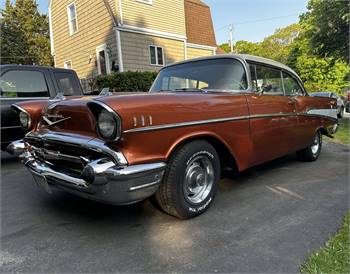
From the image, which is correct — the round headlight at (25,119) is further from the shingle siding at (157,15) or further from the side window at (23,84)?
the shingle siding at (157,15)

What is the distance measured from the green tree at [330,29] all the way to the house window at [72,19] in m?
11.6

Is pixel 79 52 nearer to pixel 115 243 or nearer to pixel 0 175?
pixel 0 175

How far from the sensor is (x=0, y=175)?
17.9 feet

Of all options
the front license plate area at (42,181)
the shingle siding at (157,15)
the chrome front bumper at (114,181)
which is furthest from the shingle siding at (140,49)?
the chrome front bumper at (114,181)

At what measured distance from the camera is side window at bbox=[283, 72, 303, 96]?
5078 millimetres

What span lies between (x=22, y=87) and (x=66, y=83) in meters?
0.85

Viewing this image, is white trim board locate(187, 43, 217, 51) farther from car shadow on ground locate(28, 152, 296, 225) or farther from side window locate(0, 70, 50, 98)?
car shadow on ground locate(28, 152, 296, 225)

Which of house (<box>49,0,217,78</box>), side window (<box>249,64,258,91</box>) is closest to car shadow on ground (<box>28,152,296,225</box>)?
side window (<box>249,64,258,91</box>)

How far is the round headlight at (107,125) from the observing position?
2.70 m

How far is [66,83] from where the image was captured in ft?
21.8

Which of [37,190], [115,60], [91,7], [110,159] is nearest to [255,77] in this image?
[110,159]

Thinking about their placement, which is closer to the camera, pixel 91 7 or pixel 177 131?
pixel 177 131

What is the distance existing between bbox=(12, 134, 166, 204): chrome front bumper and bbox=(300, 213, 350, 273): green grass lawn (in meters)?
1.34

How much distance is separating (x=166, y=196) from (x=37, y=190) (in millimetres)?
2240
